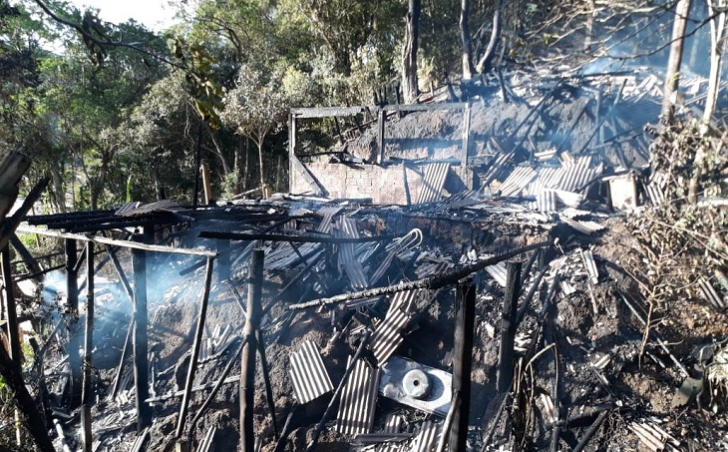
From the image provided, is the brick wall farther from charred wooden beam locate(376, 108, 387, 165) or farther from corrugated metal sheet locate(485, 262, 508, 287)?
corrugated metal sheet locate(485, 262, 508, 287)

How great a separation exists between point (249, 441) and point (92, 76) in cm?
1704

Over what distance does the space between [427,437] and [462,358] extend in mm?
3087

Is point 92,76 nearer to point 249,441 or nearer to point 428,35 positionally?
point 428,35

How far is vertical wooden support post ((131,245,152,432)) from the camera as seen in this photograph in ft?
19.3

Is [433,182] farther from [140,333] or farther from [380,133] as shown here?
[140,333]

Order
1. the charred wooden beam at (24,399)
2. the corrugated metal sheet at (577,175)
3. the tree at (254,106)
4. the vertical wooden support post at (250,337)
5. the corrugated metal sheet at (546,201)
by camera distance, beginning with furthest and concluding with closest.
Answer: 1. the tree at (254,106)
2. the corrugated metal sheet at (577,175)
3. the corrugated metal sheet at (546,201)
4. the vertical wooden support post at (250,337)
5. the charred wooden beam at (24,399)

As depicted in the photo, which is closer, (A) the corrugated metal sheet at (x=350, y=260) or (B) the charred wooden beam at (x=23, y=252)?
(B) the charred wooden beam at (x=23, y=252)

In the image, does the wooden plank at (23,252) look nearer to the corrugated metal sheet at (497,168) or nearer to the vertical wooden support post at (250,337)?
the vertical wooden support post at (250,337)

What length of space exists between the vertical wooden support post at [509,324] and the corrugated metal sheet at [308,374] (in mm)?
2370

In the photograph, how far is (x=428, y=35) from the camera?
1830 centimetres

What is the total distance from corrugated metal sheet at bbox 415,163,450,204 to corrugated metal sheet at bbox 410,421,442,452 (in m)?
5.87

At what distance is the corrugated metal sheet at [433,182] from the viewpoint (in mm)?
10648

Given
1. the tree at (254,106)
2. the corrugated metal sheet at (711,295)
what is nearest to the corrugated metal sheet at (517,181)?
the corrugated metal sheet at (711,295)

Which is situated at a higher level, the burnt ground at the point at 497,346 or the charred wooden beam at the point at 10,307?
the charred wooden beam at the point at 10,307
